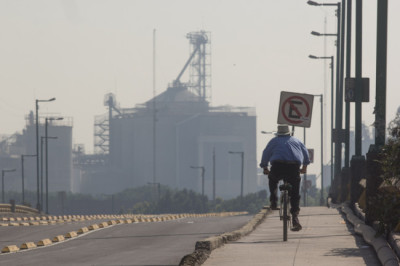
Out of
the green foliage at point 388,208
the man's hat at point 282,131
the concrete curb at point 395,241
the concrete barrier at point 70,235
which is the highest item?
the man's hat at point 282,131

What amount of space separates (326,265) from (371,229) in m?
5.31

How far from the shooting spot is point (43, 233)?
95.0 ft

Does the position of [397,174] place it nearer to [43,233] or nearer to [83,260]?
[83,260]

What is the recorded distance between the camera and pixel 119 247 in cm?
2173

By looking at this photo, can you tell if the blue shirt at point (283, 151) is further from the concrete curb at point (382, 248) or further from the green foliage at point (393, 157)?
the green foliage at point (393, 157)

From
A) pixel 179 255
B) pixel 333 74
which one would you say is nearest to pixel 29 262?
pixel 179 255

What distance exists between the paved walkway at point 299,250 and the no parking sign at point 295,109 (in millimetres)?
2105

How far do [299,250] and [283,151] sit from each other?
2528 millimetres

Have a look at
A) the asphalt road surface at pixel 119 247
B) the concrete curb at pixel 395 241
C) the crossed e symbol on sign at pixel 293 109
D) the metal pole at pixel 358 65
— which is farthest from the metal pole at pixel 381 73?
the concrete curb at pixel 395 241

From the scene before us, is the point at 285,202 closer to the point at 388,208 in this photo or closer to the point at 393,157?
A: the point at 388,208

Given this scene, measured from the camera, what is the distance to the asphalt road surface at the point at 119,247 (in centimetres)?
1797

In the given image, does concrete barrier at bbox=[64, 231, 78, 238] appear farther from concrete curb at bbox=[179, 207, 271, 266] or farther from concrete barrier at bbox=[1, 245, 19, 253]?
concrete curb at bbox=[179, 207, 271, 266]

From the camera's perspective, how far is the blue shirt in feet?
63.0

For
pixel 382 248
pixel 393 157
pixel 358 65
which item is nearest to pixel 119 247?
pixel 382 248
